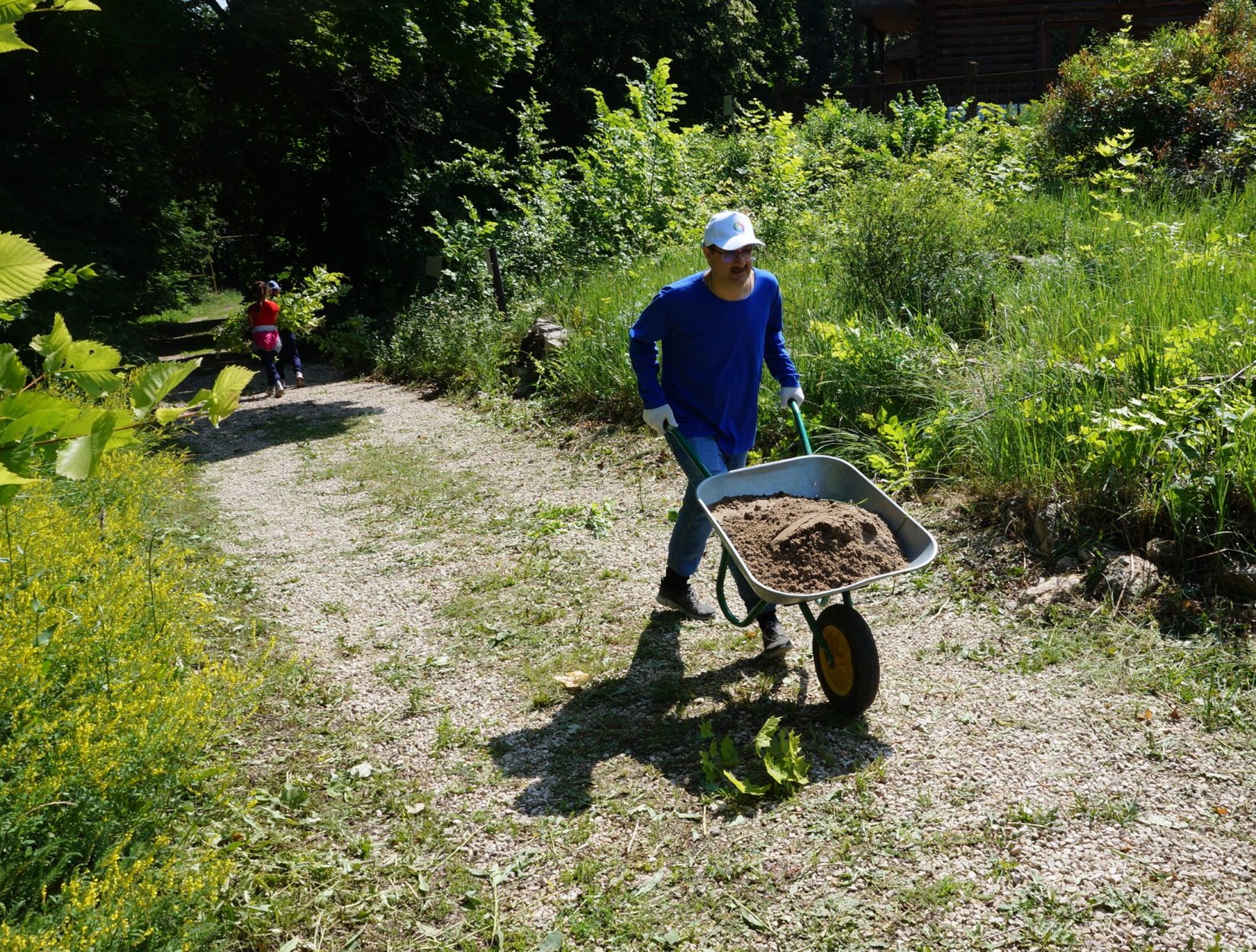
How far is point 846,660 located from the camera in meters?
3.81

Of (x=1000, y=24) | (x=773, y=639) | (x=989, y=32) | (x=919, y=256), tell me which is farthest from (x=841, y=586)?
(x=1000, y=24)

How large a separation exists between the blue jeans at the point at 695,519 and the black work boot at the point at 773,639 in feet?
0.10

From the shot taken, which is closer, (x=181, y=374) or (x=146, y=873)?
(x=181, y=374)

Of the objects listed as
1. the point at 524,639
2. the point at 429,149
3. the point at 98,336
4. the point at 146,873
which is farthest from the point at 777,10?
the point at 146,873

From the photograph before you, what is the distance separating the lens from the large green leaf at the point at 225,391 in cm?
148

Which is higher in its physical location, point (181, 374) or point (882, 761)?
point (181, 374)

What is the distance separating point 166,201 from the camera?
57.9 ft

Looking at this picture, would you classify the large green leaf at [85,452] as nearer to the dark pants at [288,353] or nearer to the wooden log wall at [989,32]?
the dark pants at [288,353]

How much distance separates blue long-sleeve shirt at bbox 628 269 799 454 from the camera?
4.32 metres

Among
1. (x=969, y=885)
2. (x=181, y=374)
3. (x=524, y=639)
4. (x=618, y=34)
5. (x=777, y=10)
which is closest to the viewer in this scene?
(x=181, y=374)

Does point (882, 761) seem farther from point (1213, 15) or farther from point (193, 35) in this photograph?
point (193, 35)

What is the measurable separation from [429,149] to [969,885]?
61.5 ft

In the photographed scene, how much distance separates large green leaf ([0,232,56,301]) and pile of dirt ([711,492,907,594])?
2748 mm

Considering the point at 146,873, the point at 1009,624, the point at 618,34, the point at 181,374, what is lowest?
the point at 1009,624
